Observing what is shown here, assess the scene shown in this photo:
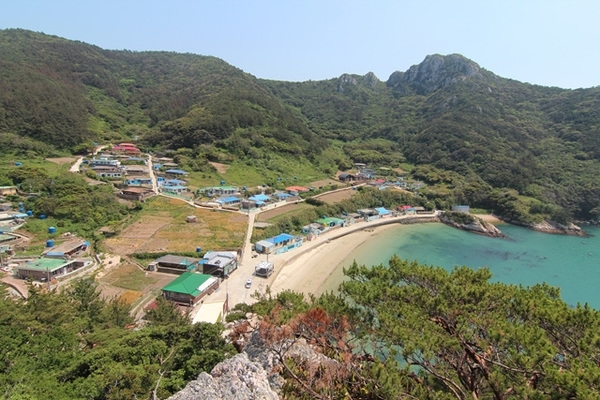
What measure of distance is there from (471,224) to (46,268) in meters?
49.1

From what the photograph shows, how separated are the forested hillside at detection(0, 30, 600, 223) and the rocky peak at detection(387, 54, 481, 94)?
1.82 ft

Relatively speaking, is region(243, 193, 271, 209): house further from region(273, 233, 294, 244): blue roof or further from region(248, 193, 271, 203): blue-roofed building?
region(273, 233, 294, 244): blue roof

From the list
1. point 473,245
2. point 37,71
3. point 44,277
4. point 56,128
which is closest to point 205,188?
point 44,277

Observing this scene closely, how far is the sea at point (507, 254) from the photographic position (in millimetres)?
30844

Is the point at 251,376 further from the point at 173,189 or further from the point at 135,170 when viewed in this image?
the point at 135,170

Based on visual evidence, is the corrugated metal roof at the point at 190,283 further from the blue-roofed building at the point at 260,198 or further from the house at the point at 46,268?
the blue-roofed building at the point at 260,198

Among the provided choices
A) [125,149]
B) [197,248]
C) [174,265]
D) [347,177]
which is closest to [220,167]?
[125,149]

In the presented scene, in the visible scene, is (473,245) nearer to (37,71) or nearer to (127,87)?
(37,71)

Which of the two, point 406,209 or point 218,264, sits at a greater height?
point 218,264

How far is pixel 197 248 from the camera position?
27.5 meters

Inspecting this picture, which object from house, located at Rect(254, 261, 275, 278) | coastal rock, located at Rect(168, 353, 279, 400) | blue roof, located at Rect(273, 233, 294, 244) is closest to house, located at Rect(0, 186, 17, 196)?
blue roof, located at Rect(273, 233, 294, 244)

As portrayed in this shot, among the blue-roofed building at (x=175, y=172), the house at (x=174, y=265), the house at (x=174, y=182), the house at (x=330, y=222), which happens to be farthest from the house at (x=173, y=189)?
the house at (x=174, y=265)

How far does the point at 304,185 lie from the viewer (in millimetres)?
56781

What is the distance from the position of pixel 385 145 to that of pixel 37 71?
88.3 meters
